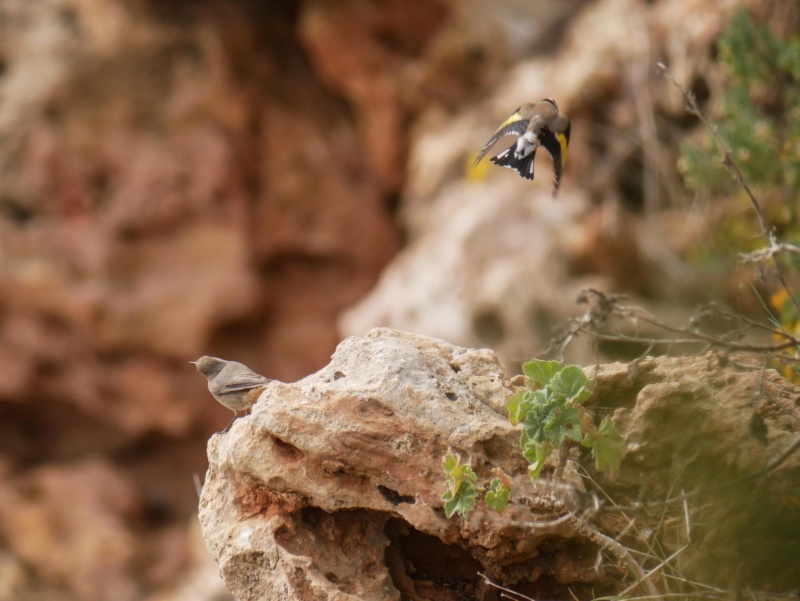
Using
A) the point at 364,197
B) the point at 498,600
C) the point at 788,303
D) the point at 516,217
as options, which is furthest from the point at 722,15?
the point at 498,600

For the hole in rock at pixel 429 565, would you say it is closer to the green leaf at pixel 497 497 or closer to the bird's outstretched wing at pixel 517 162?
the green leaf at pixel 497 497

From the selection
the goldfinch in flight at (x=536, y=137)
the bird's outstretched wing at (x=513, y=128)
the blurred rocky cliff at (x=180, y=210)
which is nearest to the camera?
the goldfinch in flight at (x=536, y=137)

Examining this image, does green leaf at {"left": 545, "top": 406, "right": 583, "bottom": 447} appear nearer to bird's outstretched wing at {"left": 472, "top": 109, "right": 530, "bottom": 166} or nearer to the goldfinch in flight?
the goldfinch in flight

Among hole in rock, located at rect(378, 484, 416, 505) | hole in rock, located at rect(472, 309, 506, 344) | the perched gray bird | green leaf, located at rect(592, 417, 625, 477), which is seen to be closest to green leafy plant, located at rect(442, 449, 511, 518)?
hole in rock, located at rect(378, 484, 416, 505)

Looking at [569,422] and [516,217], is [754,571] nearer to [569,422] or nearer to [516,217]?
[569,422]

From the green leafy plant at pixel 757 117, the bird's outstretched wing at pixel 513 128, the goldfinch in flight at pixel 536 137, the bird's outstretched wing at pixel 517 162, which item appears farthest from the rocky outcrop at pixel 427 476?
the green leafy plant at pixel 757 117

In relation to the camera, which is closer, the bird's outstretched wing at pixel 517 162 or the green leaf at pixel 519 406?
the green leaf at pixel 519 406
